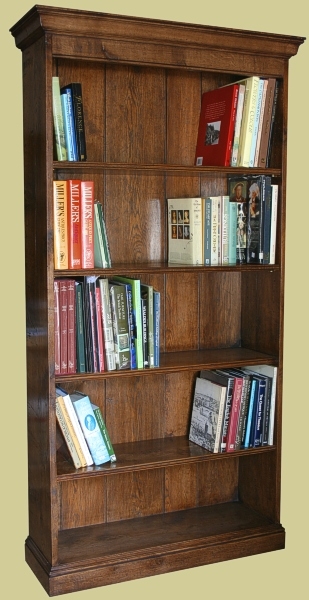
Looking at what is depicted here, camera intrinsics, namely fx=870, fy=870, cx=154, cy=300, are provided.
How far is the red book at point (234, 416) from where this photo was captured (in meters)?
3.88

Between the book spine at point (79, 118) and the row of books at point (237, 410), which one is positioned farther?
the row of books at point (237, 410)

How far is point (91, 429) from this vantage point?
3.61 m

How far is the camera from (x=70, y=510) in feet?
12.8

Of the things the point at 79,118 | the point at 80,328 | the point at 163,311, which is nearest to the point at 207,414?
the point at 163,311

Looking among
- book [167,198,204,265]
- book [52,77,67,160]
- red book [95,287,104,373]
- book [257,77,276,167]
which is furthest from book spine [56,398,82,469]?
book [257,77,276,167]

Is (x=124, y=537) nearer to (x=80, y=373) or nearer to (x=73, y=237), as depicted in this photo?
(x=80, y=373)

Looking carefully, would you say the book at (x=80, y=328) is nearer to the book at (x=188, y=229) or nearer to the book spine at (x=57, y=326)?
the book spine at (x=57, y=326)

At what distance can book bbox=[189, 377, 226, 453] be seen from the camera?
387 cm

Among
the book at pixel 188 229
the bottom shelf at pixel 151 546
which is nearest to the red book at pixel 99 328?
the book at pixel 188 229

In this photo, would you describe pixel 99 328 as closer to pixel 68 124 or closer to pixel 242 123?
pixel 68 124

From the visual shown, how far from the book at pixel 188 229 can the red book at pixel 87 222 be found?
0.49 m

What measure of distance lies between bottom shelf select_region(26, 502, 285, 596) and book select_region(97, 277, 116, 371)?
784 mm

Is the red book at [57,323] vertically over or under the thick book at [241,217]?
under

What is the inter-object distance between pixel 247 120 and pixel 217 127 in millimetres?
142
